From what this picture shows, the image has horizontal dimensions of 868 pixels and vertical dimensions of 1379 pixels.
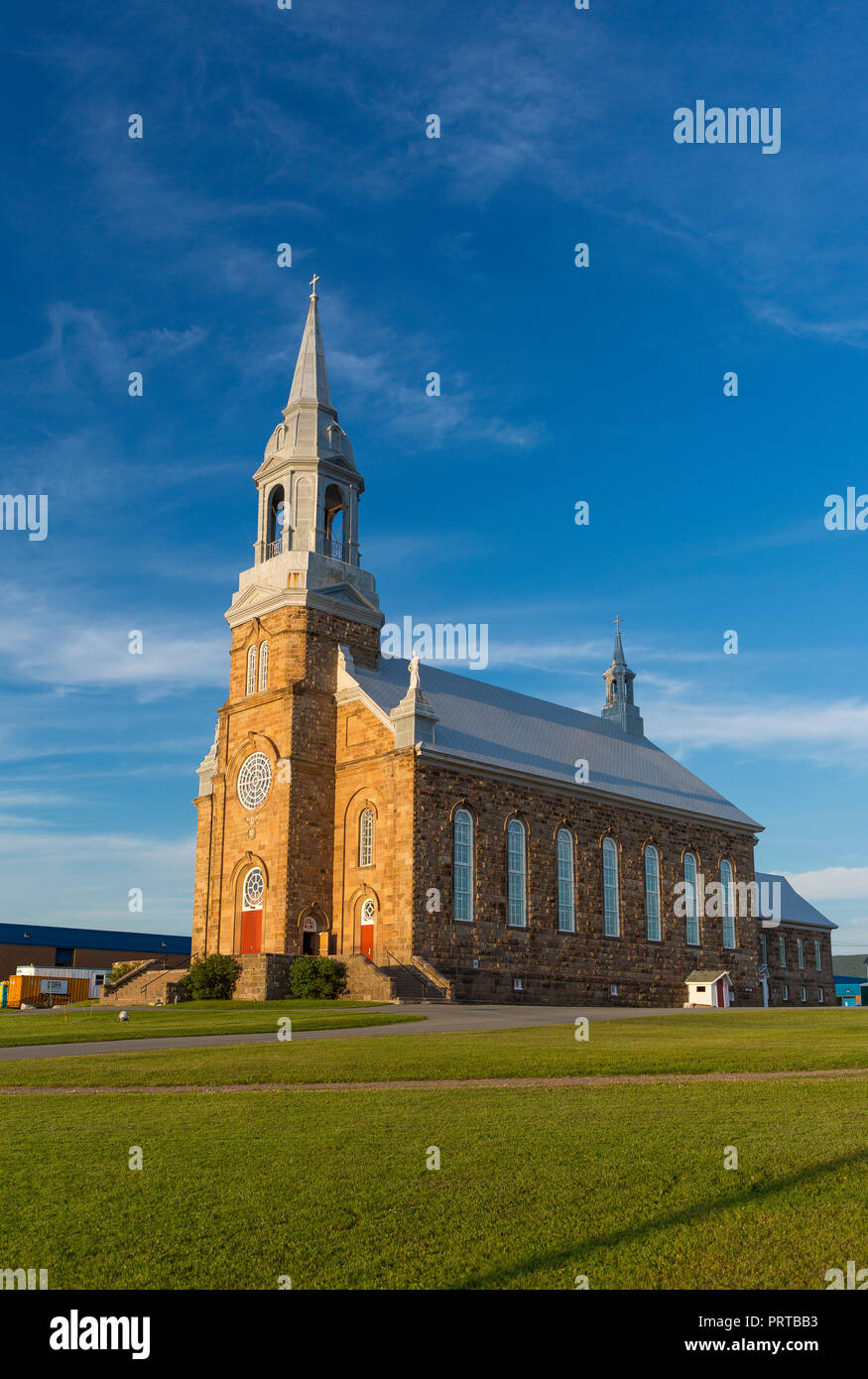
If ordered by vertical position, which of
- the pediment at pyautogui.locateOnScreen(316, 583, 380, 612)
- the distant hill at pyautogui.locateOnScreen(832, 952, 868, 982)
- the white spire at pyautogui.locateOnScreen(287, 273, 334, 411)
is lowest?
the distant hill at pyautogui.locateOnScreen(832, 952, 868, 982)

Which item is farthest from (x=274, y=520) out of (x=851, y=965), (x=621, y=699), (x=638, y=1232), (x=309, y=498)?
(x=851, y=965)

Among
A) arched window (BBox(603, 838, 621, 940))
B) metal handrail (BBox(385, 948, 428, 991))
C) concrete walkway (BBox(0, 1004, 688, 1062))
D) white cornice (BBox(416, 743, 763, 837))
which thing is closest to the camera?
concrete walkway (BBox(0, 1004, 688, 1062))

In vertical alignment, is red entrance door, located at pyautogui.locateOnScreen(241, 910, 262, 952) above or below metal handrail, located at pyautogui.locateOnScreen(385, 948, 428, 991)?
above

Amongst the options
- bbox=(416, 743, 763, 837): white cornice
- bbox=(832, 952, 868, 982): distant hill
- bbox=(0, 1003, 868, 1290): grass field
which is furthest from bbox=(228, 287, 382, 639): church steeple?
bbox=(832, 952, 868, 982): distant hill

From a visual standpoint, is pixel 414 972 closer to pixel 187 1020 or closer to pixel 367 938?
pixel 367 938

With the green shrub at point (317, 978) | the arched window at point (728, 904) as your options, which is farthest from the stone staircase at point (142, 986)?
the arched window at point (728, 904)

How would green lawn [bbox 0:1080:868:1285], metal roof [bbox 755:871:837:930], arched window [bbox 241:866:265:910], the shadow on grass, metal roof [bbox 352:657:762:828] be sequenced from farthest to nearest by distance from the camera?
metal roof [bbox 755:871:837:930] → metal roof [bbox 352:657:762:828] → arched window [bbox 241:866:265:910] → green lawn [bbox 0:1080:868:1285] → the shadow on grass

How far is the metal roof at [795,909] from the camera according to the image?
230 ft

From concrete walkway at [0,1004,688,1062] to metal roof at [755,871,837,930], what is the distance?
36.0 m

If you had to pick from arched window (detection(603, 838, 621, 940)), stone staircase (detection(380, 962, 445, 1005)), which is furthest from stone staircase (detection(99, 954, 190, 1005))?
arched window (detection(603, 838, 621, 940))

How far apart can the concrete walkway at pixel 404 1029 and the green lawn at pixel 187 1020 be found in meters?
0.56

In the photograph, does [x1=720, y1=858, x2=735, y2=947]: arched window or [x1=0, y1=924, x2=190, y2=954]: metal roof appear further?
[x1=0, y1=924, x2=190, y2=954]: metal roof

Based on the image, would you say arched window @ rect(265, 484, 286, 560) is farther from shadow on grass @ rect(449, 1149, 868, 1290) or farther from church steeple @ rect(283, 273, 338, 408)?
shadow on grass @ rect(449, 1149, 868, 1290)

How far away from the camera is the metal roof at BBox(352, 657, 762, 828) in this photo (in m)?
46.8
